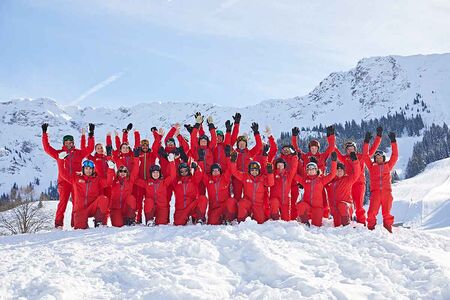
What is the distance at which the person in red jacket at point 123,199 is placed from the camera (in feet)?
32.6

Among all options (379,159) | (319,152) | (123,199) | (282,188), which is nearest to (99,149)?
(123,199)

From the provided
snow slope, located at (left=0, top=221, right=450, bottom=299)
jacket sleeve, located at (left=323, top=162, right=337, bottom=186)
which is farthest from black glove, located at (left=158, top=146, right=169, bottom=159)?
jacket sleeve, located at (left=323, top=162, right=337, bottom=186)

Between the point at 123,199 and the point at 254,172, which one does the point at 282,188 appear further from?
the point at 123,199

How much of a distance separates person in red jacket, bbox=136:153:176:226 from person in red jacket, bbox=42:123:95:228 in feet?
5.87

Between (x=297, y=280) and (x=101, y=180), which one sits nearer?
(x=297, y=280)

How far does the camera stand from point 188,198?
9969 mm

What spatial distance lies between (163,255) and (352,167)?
503 cm

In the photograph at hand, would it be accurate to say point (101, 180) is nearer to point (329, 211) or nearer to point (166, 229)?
point (166, 229)

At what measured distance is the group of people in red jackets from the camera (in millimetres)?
9538

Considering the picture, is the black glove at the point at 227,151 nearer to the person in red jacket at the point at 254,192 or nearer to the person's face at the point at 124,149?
the person in red jacket at the point at 254,192

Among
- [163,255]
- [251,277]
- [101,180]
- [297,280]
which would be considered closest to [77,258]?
[163,255]

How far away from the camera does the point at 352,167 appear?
9992 mm

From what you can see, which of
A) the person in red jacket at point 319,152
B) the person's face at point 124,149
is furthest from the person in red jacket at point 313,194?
the person's face at point 124,149

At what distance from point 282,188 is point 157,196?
2666 millimetres
